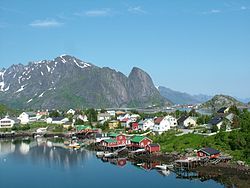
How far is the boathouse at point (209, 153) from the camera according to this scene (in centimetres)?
3073

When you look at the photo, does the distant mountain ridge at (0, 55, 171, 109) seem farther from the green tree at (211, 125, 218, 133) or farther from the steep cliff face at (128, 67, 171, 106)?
the green tree at (211, 125, 218, 133)

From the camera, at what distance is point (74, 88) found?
565 feet

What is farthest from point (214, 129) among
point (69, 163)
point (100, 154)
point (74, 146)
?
point (74, 146)

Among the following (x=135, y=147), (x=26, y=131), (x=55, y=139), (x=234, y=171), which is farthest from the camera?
(x=26, y=131)

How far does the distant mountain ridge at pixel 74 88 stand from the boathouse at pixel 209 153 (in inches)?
4841

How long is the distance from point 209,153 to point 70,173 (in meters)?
11.0

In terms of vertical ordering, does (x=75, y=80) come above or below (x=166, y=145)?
above

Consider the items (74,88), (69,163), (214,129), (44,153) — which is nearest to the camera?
(69,163)

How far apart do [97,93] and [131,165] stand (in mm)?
136996

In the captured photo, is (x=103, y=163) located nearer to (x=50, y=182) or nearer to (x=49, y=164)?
(x=49, y=164)

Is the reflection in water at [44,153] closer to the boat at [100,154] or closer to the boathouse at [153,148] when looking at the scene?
the boat at [100,154]

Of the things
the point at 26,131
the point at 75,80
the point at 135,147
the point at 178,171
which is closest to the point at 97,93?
the point at 75,80

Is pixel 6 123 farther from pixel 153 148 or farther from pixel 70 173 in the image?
pixel 70 173

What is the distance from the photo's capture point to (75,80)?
180 meters
